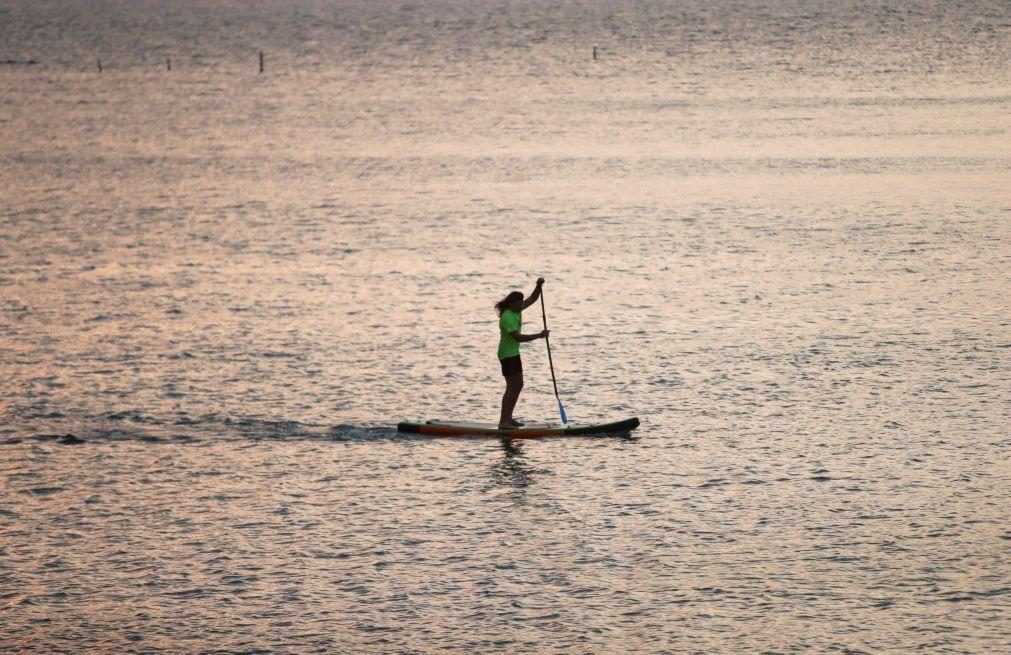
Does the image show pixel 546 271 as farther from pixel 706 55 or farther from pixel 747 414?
pixel 706 55

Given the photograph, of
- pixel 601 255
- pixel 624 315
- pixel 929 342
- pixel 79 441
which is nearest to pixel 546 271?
pixel 601 255

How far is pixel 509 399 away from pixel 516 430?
1.56 feet

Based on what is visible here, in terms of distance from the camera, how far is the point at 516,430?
67.8ft

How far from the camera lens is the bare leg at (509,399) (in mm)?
20500

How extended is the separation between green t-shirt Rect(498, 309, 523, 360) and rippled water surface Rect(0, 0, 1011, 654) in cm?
129

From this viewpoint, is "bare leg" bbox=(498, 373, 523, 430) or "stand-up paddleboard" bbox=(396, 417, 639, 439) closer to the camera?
"bare leg" bbox=(498, 373, 523, 430)

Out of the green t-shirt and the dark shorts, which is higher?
the green t-shirt

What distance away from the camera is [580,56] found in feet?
300

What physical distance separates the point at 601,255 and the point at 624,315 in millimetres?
6311

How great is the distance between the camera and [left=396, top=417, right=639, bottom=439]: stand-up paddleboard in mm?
20688

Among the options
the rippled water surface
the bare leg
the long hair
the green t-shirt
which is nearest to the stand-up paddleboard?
the bare leg

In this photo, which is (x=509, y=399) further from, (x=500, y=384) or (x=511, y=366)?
(x=500, y=384)

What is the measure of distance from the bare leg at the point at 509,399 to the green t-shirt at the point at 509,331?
33cm

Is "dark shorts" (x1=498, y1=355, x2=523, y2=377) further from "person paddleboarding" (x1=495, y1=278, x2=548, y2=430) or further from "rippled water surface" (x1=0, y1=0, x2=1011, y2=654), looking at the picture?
"rippled water surface" (x1=0, y1=0, x2=1011, y2=654)
